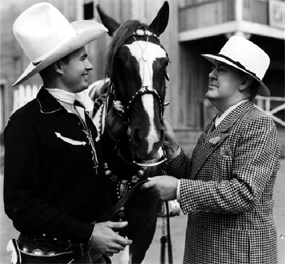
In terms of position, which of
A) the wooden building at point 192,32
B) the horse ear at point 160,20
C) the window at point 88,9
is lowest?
the wooden building at point 192,32

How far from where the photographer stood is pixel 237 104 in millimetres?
1963

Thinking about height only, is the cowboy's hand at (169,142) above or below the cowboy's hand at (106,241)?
above

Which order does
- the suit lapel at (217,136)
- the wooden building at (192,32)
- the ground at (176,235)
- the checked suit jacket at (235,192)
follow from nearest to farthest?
the checked suit jacket at (235,192)
the suit lapel at (217,136)
the ground at (176,235)
the wooden building at (192,32)

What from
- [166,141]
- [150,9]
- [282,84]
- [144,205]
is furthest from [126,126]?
[282,84]

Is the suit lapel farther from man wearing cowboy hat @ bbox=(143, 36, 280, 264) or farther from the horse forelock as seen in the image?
the horse forelock

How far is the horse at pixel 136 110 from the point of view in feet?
7.11

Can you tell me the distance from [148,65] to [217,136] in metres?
0.62

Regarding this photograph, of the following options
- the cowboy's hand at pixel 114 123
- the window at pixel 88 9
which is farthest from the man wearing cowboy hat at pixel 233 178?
the window at pixel 88 9

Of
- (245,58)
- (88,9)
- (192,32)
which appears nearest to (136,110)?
(245,58)

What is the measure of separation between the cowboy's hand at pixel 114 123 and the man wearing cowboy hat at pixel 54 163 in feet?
1.90

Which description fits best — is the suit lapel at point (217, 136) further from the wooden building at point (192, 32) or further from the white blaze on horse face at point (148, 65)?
the wooden building at point (192, 32)

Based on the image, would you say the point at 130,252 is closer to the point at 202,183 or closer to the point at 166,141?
the point at 166,141

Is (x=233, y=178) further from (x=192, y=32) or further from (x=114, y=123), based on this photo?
(x=192, y=32)

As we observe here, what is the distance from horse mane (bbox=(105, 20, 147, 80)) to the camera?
242cm
